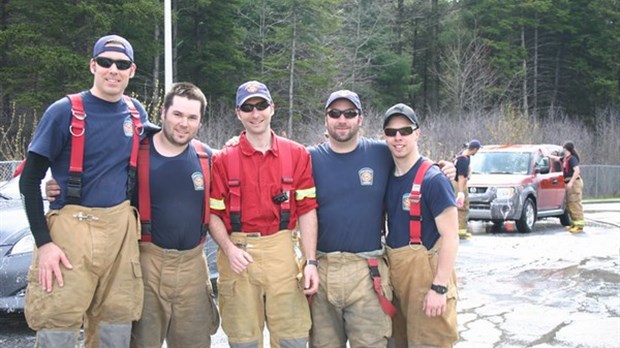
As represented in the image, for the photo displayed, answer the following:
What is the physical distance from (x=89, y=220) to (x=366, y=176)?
1.77m

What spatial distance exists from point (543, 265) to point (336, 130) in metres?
7.47

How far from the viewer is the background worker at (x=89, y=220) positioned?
12.8 feet

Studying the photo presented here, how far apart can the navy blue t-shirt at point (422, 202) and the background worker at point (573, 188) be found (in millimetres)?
12428

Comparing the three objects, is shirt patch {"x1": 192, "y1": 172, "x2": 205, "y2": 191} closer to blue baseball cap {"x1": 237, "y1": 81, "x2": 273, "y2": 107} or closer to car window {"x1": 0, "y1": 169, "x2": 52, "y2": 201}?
blue baseball cap {"x1": 237, "y1": 81, "x2": 273, "y2": 107}

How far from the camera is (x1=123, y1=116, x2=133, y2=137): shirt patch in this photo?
416 cm

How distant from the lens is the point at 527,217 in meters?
15.3

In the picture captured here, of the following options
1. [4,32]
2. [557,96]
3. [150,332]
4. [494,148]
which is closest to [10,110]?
[4,32]

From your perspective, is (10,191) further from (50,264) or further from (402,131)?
(402,131)

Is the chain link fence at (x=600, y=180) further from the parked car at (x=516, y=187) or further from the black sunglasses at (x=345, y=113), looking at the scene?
the black sunglasses at (x=345, y=113)

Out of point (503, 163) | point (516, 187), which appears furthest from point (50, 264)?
point (503, 163)

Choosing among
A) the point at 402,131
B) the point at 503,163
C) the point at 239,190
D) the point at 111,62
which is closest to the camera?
the point at 111,62

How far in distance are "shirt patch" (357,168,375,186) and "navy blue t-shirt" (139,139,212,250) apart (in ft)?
3.44

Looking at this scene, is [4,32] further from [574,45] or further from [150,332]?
[574,45]

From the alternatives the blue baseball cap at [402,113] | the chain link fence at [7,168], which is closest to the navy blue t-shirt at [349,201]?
the blue baseball cap at [402,113]
